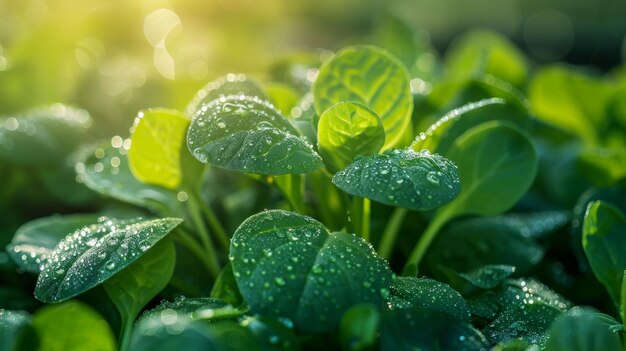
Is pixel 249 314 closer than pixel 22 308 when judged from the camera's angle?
Yes

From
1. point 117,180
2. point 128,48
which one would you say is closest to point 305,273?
point 117,180

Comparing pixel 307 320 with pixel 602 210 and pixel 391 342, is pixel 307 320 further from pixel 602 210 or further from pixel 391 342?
pixel 602 210

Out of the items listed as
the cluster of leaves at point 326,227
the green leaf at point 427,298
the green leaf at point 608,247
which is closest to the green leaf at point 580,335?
the cluster of leaves at point 326,227

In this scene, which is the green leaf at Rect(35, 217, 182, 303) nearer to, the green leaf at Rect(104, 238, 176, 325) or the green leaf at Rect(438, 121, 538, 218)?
the green leaf at Rect(104, 238, 176, 325)

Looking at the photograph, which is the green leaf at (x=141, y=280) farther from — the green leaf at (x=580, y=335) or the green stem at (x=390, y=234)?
the green leaf at (x=580, y=335)

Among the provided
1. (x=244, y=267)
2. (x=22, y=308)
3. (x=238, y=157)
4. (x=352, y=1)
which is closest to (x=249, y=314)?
(x=244, y=267)

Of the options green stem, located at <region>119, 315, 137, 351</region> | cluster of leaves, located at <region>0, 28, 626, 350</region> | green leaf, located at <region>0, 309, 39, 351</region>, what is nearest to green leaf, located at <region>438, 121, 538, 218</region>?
cluster of leaves, located at <region>0, 28, 626, 350</region>

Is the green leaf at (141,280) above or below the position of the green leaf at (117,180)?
below
